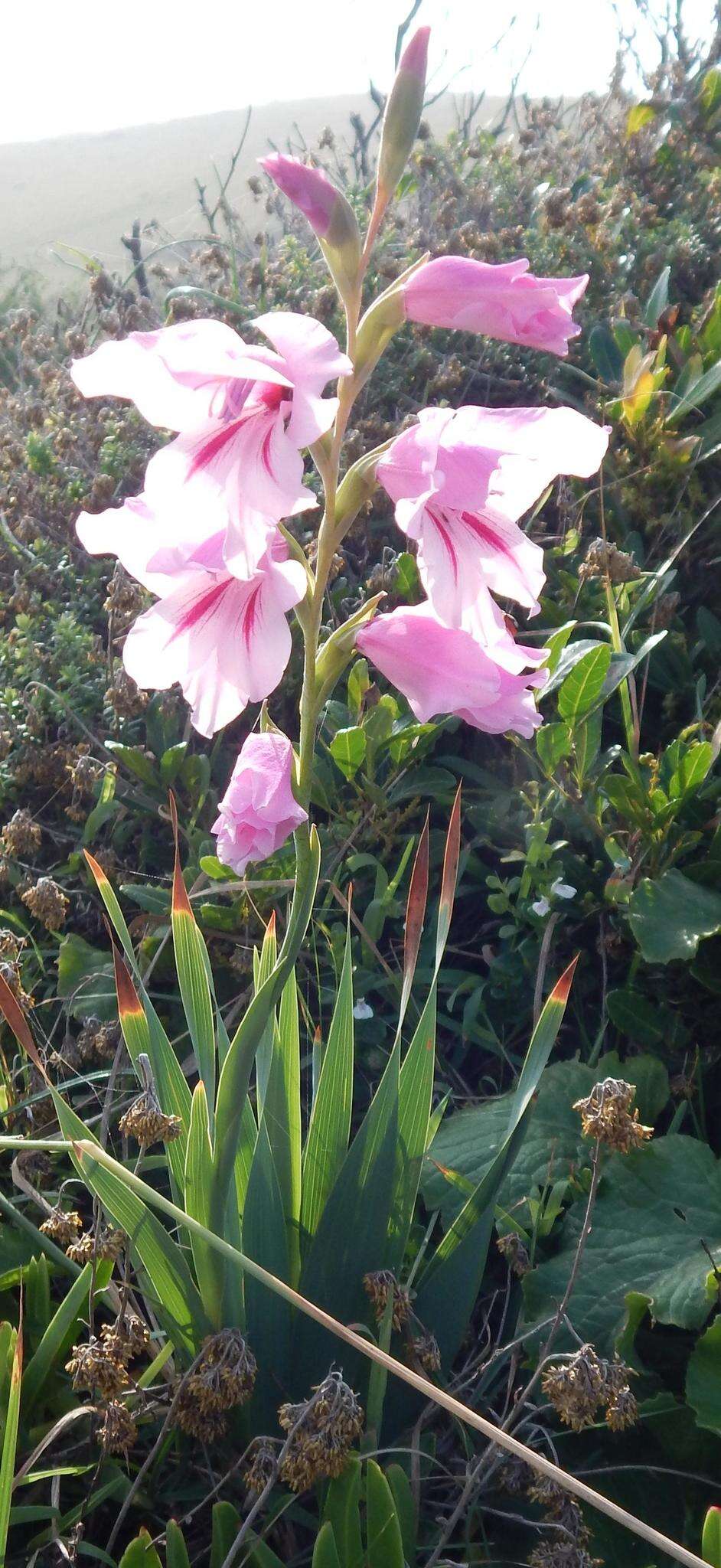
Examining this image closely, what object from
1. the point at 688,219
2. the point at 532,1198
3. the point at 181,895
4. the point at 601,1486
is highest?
the point at 688,219

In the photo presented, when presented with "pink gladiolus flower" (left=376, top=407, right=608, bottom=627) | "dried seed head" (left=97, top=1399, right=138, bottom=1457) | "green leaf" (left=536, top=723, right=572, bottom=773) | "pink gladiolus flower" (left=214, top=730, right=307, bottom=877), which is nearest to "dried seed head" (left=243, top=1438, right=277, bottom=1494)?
"dried seed head" (left=97, top=1399, right=138, bottom=1457)

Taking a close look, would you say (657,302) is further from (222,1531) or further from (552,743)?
(222,1531)

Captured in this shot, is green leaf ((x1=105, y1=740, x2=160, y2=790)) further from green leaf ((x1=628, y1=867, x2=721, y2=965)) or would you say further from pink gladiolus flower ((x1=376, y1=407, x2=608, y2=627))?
pink gladiolus flower ((x1=376, y1=407, x2=608, y2=627))

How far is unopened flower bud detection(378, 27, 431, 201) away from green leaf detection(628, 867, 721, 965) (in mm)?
1160

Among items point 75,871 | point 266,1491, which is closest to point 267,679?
point 266,1491

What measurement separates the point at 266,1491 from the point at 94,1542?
443 mm

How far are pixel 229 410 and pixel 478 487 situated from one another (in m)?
0.24

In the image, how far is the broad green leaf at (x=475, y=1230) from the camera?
141 cm

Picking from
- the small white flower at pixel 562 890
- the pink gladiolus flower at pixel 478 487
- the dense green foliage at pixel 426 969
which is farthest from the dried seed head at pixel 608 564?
the pink gladiolus flower at pixel 478 487

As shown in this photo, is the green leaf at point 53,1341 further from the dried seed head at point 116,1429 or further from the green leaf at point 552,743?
the green leaf at point 552,743

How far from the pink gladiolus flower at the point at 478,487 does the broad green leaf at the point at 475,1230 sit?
511mm

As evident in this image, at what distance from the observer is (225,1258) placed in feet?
4.42

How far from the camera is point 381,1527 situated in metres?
1.10

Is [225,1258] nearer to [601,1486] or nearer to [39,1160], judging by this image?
[39,1160]
